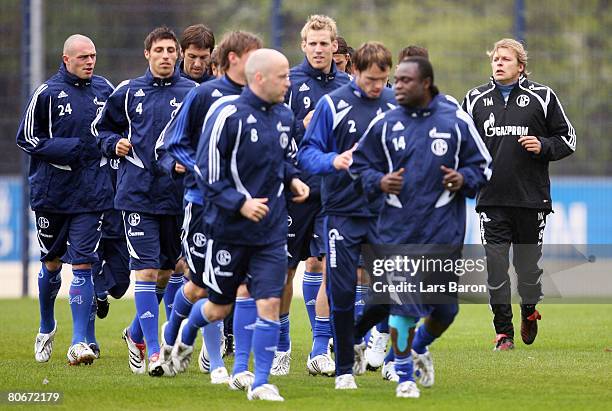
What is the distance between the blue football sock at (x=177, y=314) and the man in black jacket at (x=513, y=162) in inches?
124

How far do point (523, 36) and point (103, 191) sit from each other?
828 cm

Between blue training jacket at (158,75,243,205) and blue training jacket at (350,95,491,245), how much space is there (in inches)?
45.6

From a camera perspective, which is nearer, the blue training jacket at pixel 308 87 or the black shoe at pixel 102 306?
the blue training jacket at pixel 308 87

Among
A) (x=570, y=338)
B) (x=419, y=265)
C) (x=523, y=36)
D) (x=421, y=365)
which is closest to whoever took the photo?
(x=419, y=265)

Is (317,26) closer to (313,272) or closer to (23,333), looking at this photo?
(313,272)

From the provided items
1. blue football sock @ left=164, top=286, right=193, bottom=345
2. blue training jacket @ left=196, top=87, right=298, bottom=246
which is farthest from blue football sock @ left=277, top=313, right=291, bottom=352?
blue training jacket @ left=196, top=87, right=298, bottom=246

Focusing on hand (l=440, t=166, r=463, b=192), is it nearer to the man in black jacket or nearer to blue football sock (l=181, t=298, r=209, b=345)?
blue football sock (l=181, t=298, r=209, b=345)

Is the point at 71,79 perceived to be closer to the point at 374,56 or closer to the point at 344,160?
the point at 374,56

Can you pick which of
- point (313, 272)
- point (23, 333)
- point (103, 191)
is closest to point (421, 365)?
point (313, 272)

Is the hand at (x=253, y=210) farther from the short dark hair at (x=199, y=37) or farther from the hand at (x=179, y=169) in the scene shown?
the short dark hair at (x=199, y=37)

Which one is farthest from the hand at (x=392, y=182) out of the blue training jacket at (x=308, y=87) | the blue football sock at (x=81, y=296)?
the blue football sock at (x=81, y=296)

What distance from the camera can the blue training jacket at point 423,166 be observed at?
801 cm

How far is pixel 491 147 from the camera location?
11.3m

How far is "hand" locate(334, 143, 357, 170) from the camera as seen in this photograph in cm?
827
